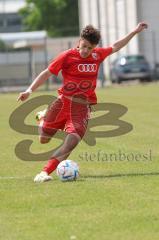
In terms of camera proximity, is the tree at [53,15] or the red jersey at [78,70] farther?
the tree at [53,15]

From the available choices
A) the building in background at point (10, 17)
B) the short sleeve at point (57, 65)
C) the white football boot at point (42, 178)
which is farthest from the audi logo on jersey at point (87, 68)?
the building in background at point (10, 17)

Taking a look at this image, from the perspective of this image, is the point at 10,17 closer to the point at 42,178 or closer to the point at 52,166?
the point at 52,166

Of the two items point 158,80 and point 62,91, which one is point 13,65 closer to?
A: point 158,80

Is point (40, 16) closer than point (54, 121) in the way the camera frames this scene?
No

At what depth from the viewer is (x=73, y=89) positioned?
10898 mm

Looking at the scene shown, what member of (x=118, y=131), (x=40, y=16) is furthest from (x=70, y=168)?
(x=40, y=16)

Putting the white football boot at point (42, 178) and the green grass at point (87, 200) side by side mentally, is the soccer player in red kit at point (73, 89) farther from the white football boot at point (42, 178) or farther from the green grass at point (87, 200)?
the green grass at point (87, 200)

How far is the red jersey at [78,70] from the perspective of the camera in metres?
10.8

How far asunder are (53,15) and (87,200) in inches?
3407

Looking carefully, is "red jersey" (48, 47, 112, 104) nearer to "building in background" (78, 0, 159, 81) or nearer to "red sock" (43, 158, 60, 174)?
"red sock" (43, 158, 60, 174)

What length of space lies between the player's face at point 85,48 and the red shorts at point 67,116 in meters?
0.65

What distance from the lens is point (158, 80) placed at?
48.2m

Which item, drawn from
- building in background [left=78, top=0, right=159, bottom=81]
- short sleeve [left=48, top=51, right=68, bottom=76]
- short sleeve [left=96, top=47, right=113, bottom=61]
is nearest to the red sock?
short sleeve [left=48, top=51, right=68, bottom=76]

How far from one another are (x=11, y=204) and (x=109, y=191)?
1.19 m
